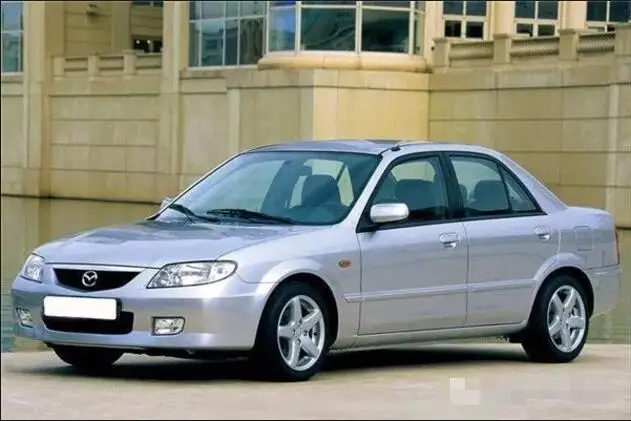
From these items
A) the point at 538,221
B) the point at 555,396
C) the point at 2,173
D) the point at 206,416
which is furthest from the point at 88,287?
the point at 2,173

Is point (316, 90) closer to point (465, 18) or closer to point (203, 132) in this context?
point (203, 132)

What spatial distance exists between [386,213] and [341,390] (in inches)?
49.5

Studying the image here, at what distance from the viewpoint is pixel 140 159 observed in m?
40.3

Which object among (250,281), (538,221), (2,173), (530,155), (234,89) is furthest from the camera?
(2,173)

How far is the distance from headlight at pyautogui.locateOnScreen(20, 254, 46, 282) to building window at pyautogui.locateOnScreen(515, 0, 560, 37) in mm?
33276

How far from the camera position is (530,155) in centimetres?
3234

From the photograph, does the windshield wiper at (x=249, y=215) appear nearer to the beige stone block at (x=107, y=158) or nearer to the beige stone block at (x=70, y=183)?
the beige stone block at (x=107, y=158)

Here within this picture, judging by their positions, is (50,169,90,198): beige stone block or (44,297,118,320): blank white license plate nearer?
(44,297,118,320): blank white license plate

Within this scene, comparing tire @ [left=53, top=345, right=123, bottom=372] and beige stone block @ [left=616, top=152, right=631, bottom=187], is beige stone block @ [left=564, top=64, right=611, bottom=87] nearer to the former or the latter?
beige stone block @ [left=616, top=152, right=631, bottom=187]

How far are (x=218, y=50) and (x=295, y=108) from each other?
573cm

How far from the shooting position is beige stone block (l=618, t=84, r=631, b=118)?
29203 millimetres

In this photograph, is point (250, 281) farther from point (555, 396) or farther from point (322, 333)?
point (555, 396)

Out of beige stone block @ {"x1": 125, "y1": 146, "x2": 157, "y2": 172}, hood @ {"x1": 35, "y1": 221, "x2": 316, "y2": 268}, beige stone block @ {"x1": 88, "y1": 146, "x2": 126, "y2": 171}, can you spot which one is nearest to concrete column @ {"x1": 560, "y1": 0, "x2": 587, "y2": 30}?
beige stone block @ {"x1": 125, "y1": 146, "x2": 157, "y2": 172}

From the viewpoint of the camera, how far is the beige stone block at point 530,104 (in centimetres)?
3166
